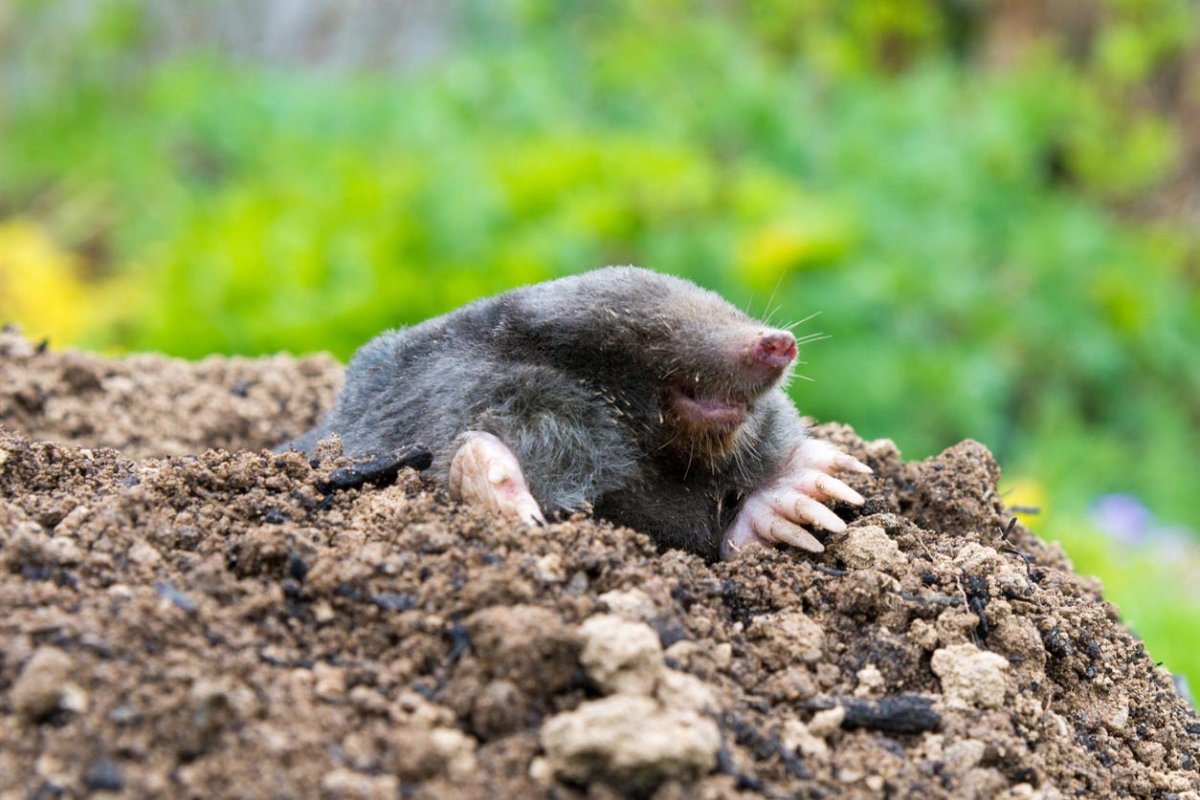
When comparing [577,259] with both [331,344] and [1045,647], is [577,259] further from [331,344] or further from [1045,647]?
[1045,647]

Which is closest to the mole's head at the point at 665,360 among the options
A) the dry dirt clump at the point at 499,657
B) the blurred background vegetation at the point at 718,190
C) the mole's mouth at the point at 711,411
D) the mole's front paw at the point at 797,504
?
the mole's mouth at the point at 711,411

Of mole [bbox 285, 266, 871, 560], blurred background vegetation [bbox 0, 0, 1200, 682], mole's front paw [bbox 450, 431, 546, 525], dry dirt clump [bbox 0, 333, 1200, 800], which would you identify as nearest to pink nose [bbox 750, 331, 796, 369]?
mole [bbox 285, 266, 871, 560]

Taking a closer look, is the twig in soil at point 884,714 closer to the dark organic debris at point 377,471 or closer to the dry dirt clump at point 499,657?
the dry dirt clump at point 499,657

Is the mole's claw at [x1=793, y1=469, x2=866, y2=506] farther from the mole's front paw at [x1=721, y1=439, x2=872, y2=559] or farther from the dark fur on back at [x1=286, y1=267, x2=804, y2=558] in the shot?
the dark fur on back at [x1=286, y1=267, x2=804, y2=558]

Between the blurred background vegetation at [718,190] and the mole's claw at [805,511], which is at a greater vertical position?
the blurred background vegetation at [718,190]

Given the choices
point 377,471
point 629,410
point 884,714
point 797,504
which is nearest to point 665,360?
point 629,410

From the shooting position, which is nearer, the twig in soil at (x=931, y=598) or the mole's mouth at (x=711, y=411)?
the twig in soil at (x=931, y=598)

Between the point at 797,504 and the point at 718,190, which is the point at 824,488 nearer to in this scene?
the point at 797,504
